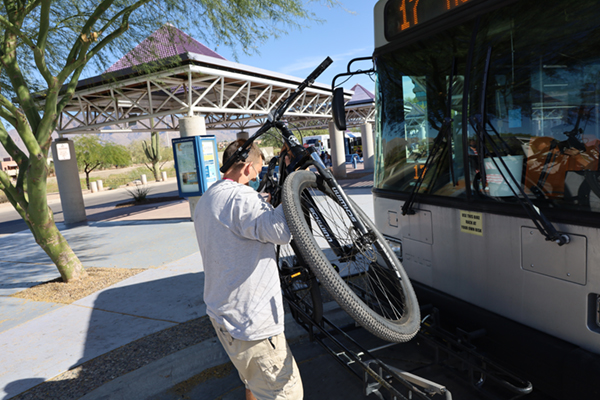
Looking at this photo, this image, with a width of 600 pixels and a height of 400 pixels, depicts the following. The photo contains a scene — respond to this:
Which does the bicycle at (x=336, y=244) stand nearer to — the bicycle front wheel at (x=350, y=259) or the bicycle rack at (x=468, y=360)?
the bicycle front wheel at (x=350, y=259)

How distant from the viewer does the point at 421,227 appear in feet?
10.7

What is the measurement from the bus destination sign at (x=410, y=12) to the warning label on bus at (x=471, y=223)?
56.0 inches

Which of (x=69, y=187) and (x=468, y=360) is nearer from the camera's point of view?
(x=468, y=360)

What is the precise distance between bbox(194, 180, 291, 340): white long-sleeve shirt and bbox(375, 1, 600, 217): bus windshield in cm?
145

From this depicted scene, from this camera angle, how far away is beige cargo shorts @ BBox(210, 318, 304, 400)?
224cm

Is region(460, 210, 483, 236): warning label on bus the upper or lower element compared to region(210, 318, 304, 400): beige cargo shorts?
upper

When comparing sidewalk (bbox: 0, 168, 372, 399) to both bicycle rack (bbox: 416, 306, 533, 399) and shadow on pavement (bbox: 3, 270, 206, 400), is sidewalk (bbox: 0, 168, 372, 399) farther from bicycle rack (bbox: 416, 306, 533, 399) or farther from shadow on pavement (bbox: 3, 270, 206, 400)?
bicycle rack (bbox: 416, 306, 533, 399)

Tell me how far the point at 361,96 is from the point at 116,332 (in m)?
22.1

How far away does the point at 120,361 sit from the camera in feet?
13.0

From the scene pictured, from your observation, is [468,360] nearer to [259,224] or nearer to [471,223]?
[471,223]

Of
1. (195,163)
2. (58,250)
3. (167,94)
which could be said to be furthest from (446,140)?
(167,94)

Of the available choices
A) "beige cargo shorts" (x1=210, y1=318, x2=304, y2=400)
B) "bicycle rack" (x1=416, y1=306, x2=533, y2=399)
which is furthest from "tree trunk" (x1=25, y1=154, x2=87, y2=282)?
"bicycle rack" (x1=416, y1=306, x2=533, y2=399)

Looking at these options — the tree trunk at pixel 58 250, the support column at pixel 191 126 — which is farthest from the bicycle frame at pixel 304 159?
the support column at pixel 191 126

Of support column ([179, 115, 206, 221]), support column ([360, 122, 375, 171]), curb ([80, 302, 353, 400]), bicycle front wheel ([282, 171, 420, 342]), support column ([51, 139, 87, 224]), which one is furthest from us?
support column ([360, 122, 375, 171])
